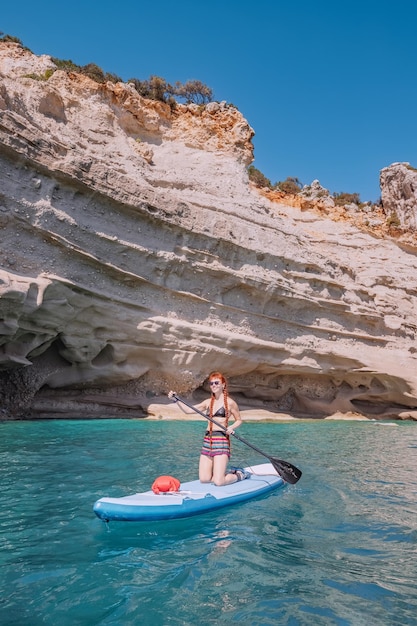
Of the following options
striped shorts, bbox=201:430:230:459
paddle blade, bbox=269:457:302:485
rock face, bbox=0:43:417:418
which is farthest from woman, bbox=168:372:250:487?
rock face, bbox=0:43:417:418

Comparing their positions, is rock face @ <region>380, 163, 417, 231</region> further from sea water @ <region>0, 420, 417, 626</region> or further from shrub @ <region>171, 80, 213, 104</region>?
sea water @ <region>0, 420, 417, 626</region>

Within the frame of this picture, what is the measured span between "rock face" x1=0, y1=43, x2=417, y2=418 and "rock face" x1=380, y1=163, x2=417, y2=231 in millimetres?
8291

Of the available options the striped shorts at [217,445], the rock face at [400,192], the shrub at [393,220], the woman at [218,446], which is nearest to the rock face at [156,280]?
the shrub at [393,220]

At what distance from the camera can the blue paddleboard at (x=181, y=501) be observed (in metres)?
4.67

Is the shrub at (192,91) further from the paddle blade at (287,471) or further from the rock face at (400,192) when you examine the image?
the paddle blade at (287,471)

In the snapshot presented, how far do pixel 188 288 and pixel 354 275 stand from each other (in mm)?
9179

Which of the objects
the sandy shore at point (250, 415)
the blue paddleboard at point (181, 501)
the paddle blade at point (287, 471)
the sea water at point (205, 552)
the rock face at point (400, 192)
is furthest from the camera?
the rock face at point (400, 192)

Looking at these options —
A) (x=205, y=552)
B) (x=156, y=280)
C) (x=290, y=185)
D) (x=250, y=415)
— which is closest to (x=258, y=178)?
(x=290, y=185)

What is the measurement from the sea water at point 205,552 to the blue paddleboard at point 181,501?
0.34 ft

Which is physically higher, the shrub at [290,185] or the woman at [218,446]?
the shrub at [290,185]

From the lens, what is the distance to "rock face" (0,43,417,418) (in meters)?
13.7

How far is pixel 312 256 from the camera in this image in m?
20.8

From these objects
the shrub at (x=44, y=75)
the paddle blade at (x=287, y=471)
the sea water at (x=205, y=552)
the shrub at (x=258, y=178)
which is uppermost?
the shrub at (x=258, y=178)

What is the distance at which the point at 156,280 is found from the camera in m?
16.2
